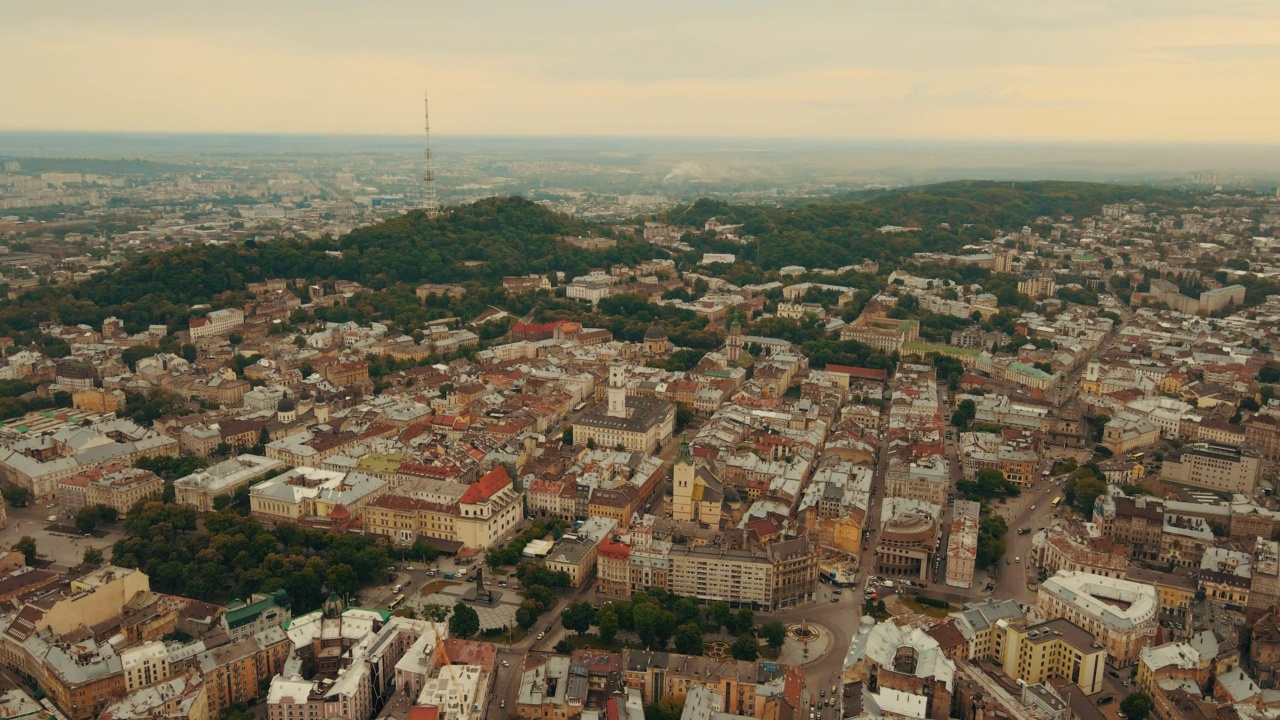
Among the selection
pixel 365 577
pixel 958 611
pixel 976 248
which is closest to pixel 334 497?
pixel 365 577

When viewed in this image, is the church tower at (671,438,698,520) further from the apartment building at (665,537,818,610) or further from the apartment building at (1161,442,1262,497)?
the apartment building at (1161,442,1262,497)

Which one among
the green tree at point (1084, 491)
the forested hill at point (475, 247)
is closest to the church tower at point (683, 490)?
the green tree at point (1084, 491)

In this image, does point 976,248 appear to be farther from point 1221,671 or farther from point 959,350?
point 1221,671

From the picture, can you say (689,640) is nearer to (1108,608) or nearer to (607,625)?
(607,625)

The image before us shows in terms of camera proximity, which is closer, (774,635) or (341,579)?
(774,635)

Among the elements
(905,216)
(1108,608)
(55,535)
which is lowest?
(55,535)

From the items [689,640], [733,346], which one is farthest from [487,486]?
[733,346]

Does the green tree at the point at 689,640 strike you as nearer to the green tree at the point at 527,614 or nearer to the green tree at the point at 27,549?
the green tree at the point at 527,614
